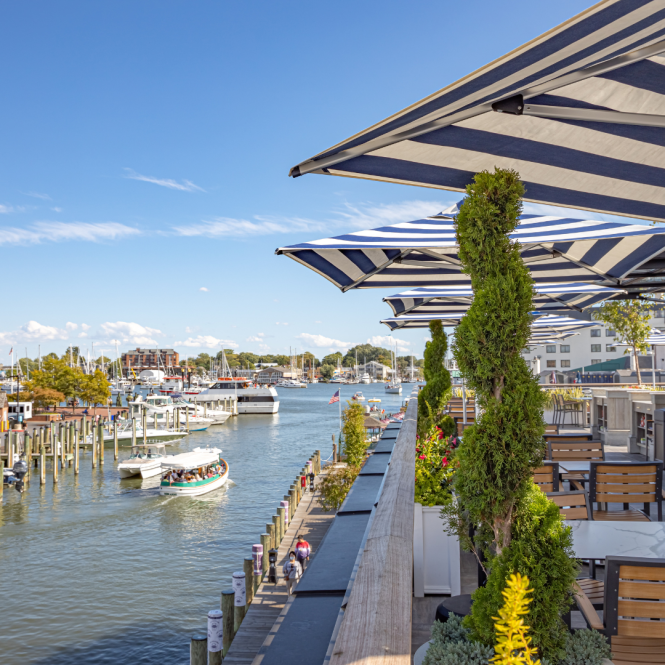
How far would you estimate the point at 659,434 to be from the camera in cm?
816

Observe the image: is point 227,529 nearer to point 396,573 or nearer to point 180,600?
point 180,600

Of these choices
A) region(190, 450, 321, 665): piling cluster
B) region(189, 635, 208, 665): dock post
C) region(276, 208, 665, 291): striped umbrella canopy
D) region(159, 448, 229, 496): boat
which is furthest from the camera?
region(159, 448, 229, 496): boat

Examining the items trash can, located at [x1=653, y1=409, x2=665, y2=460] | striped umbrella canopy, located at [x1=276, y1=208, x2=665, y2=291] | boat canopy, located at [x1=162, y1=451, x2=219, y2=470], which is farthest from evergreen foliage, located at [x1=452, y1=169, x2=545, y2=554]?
boat canopy, located at [x1=162, y1=451, x2=219, y2=470]

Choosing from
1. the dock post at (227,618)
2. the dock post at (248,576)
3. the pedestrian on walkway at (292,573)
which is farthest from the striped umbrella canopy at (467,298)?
the pedestrian on walkway at (292,573)

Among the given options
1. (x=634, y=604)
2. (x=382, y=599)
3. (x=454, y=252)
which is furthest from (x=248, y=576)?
(x=382, y=599)

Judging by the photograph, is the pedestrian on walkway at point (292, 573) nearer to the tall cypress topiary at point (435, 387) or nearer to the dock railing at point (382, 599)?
the tall cypress topiary at point (435, 387)

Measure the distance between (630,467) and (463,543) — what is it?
2.98m

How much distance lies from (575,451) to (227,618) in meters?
7.71

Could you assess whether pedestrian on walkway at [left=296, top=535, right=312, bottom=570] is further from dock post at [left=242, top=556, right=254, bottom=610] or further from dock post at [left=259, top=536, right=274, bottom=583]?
dock post at [left=242, top=556, right=254, bottom=610]

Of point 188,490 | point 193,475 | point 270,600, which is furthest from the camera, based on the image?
point 193,475

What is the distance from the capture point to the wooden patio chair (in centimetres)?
273

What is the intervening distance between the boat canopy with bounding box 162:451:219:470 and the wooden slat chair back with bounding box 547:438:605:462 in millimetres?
26896

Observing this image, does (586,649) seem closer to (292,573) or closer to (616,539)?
(616,539)

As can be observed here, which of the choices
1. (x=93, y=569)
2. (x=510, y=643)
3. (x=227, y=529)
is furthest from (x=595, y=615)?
(x=227, y=529)
